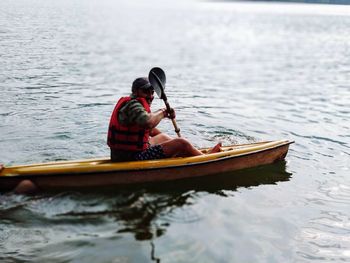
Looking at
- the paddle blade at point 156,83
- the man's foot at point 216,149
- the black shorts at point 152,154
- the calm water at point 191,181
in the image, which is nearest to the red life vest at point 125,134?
the black shorts at point 152,154

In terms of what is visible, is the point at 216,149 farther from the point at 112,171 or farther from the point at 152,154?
the point at 112,171

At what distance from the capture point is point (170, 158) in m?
7.09

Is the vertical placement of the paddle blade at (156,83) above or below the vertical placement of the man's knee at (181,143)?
above

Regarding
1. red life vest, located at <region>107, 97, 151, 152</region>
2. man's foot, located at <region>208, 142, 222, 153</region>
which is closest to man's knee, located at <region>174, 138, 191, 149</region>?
red life vest, located at <region>107, 97, 151, 152</region>

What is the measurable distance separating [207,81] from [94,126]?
29.3 feet

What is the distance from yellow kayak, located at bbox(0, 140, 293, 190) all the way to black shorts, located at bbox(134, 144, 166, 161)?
0.14 meters

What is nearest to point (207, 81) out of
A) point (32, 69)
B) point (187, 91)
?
point (187, 91)

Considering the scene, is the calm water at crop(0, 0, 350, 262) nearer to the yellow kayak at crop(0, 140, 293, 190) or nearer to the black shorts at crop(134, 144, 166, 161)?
the yellow kayak at crop(0, 140, 293, 190)

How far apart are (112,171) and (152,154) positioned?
0.74 metres

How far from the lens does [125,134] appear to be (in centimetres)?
658

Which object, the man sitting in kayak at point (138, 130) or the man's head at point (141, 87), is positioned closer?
the man sitting in kayak at point (138, 130)

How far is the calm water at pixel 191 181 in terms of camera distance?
5449mm

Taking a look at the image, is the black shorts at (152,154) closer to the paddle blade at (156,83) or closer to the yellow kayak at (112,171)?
the yellow kayak at (112,171)

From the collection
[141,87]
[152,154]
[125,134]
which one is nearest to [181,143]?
[152,154]
